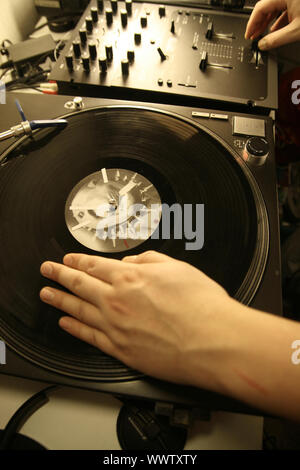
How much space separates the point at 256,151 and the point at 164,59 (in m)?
0.42

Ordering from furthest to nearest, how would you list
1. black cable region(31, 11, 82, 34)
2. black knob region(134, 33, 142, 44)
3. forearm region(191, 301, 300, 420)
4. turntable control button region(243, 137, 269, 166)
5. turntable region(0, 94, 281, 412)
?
black cable region(31, 11, 82, 34) → black knob region(134, 33, 142, 44) → turntable control button region(243, 137, 269, 166) → turntable region(0, 94, 281, 412) → forearm region(191, 301, 300, 420)

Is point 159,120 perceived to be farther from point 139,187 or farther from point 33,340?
point 33,340

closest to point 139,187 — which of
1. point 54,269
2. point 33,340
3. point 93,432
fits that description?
point 54,269

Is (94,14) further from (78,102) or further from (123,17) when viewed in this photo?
(78,102)

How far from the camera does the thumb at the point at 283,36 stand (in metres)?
0.89

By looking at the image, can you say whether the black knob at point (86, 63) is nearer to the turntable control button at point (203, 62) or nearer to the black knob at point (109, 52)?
the black knob at point (109, 52)

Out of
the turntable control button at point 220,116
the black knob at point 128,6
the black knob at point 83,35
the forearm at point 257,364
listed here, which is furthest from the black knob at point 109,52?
the forearm at point 257,364

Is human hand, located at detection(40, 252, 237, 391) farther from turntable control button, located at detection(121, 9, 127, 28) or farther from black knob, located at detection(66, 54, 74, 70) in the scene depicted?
turntable control button, located at detection(121, 9, 127, 28)

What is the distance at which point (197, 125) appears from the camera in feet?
2.63

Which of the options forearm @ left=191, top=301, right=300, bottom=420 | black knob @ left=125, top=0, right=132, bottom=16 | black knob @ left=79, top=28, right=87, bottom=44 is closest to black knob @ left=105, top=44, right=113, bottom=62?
black knob @ left=79, top=28, right=87, bottom=44

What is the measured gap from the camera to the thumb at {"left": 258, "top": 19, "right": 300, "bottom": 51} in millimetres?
889

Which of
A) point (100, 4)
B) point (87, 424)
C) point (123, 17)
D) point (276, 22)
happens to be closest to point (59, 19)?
point (100, 4)

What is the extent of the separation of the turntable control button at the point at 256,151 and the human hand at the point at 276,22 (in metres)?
0.37

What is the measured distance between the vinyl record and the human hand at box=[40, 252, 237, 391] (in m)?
0.03
